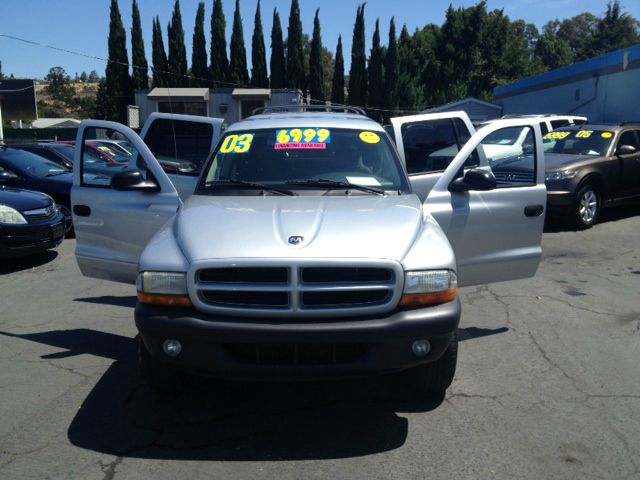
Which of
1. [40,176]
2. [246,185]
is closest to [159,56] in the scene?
[40,176]

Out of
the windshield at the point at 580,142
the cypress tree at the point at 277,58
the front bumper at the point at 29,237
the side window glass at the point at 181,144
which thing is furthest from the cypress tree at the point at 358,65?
the side window glass at the point at 181,144

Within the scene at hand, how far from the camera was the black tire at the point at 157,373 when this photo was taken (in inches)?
150

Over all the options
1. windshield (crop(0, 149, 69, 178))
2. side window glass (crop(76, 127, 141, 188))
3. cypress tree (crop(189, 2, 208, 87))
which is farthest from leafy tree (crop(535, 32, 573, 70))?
windshield (crop(0, 149, 69, 178))

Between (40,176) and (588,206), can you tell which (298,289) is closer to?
(588,206)

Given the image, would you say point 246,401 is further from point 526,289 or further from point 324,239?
point 526,289

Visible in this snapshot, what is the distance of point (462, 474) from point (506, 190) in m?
2.57

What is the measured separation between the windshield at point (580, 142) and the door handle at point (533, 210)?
6.87 meters

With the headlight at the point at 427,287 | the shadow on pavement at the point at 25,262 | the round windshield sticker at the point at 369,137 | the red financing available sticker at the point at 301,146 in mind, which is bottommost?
the shadow on pavement at the point at 25,262

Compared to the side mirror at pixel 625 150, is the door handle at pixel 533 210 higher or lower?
lower

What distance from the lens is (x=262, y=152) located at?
4914 mm

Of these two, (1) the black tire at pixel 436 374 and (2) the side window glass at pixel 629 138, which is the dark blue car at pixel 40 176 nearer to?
(1) the black tire at pixel 436 374

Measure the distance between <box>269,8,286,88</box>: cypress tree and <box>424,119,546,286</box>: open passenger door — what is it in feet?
152

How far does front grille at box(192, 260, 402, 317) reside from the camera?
3.31m

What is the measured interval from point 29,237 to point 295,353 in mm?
6225
